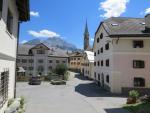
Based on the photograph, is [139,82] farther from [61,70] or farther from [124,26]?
[61,70]

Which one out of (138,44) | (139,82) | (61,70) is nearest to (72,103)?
(139,82)

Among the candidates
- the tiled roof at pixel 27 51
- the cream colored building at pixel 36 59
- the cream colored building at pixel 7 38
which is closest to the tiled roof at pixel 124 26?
the cream colored building at pixel 7 38

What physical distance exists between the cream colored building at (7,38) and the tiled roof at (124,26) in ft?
50.9

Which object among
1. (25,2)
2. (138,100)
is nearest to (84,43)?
(138,100)

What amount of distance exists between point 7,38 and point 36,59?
49848 mm

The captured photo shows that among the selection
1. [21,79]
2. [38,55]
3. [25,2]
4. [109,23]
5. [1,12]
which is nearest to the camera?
[1,12]

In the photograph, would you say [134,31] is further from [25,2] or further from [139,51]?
[25,2]

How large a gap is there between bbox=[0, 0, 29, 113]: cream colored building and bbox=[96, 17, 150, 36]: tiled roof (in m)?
15.5

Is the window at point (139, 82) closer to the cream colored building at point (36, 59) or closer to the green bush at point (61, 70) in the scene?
the green bush at point (61, 70)

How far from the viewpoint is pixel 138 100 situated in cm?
1925

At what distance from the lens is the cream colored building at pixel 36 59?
59500mm

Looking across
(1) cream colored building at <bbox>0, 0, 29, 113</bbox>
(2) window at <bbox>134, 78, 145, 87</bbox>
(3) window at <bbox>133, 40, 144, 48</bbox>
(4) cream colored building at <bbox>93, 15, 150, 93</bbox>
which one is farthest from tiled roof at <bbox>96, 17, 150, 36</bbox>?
(1) cream colored building at <bbox>0, 0, 29, 113</bbox>

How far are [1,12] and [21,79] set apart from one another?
133ft

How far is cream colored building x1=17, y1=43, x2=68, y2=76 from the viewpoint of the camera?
5950 centimetres
